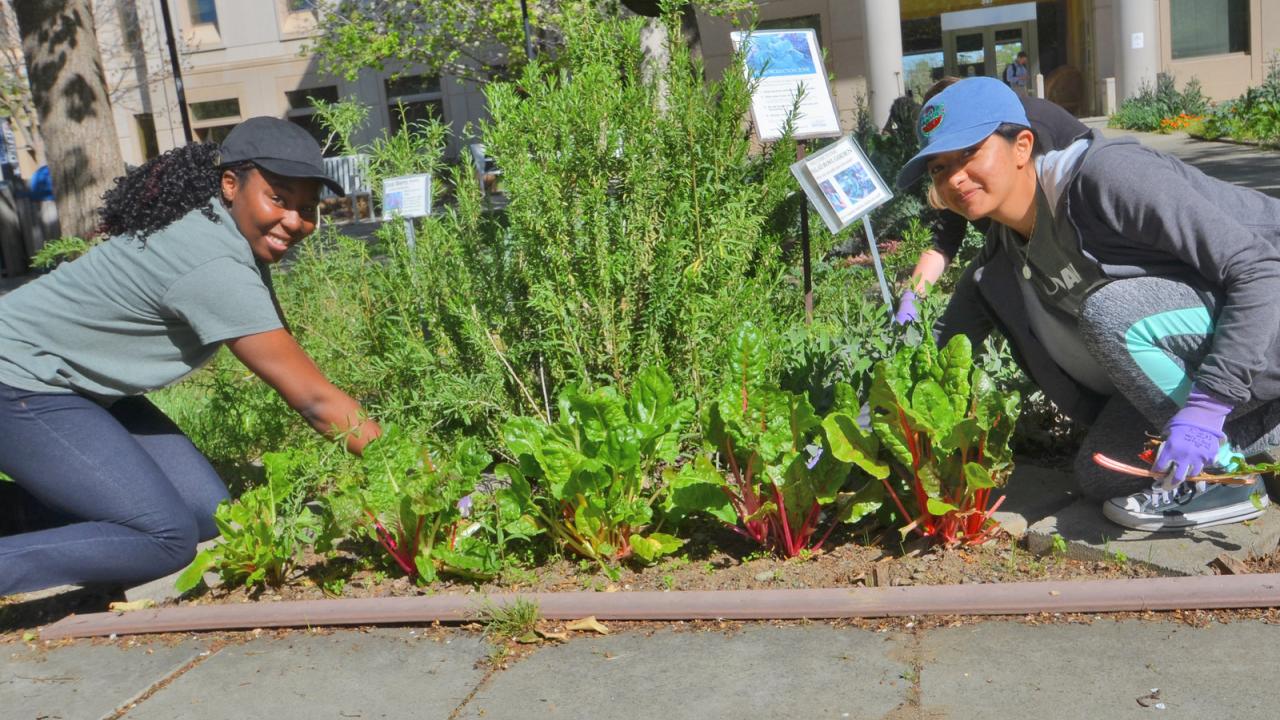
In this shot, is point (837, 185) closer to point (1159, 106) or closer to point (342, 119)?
point (342, 119)

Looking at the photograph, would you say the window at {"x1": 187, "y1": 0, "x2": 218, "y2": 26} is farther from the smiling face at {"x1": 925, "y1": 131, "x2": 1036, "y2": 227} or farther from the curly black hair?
the smiling face at {"x1": 925, "y1": 131, "x2": 1036, "y2": 227}

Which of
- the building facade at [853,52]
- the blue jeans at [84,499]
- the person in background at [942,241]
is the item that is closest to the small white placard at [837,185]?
the person in background at [942,241]

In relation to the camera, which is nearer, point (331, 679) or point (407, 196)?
point (331, 679)

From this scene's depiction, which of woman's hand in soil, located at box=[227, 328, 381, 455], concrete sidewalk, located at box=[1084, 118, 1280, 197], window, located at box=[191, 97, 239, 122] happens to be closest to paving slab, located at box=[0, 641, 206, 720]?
woman's hand in soil, located at box=[227, 328, 381, 455]

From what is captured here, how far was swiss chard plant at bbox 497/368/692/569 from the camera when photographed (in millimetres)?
2924

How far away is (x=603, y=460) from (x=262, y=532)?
0.98 m

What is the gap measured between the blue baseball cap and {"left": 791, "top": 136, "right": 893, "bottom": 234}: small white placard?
0.77 metres

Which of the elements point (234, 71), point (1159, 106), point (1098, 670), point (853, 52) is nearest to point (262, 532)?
point (1098, 670)

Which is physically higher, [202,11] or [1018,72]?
[202,11]

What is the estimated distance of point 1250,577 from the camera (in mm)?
2561

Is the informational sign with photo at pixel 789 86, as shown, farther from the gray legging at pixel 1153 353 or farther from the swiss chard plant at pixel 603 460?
the gray legging at pixel 1153 353

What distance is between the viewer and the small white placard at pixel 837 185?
12.0 ft

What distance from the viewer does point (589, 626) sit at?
9.14 feet

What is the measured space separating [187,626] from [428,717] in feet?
3.23
